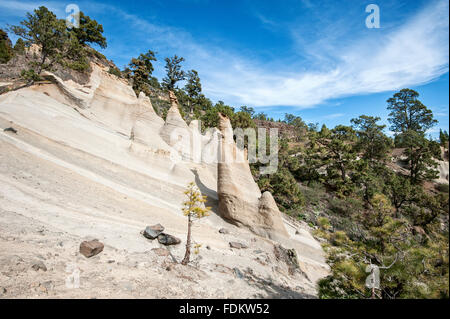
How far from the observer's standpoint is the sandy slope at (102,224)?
4133mm

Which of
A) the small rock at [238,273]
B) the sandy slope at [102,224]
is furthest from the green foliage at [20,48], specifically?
the small rock at [238,273]

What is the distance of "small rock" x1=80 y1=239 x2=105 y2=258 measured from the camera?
4707mm

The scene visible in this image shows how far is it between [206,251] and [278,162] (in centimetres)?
1699

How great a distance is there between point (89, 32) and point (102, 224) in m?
33.9

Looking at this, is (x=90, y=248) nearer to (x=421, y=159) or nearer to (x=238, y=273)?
(x=238, y=273)

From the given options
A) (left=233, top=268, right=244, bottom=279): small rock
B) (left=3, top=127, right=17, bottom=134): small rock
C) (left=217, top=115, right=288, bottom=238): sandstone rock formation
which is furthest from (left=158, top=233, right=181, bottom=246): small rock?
(left=3, top=127, right=17, bottom=134): small rock

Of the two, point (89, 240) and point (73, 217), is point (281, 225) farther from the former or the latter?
point (73, 217)

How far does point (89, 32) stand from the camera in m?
27.8

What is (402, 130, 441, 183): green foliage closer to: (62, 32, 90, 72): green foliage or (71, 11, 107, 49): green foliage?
(62, 32, 90, 72): green foliage

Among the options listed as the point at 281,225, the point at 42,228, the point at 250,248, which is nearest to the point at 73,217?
the point at 42,228

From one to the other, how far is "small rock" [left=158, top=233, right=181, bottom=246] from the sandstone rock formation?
3662 millimetres

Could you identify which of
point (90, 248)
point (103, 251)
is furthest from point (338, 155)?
point (90, 248)

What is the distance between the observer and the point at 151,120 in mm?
14008
